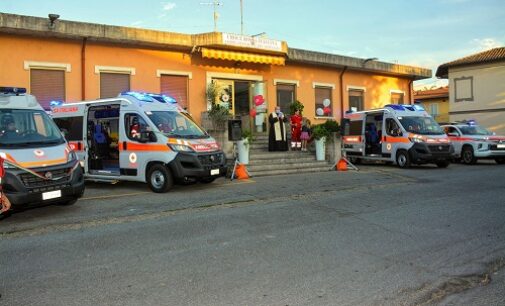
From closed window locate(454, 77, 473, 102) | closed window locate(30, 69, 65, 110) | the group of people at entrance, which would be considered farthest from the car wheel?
closed window locate(30, 69, 65, 110)

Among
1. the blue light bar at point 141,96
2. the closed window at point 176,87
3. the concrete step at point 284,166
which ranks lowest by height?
the concrete step at point 284,166

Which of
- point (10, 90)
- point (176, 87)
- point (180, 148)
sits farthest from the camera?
point (176, 87)

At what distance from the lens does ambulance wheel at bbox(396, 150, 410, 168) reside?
17.3 m

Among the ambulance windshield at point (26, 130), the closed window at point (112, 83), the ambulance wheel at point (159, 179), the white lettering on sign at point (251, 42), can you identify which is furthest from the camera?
the white lettering on sign at point (251, 42)

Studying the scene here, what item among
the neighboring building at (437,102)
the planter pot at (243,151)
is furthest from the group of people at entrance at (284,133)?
the neighboring building at (437,102)

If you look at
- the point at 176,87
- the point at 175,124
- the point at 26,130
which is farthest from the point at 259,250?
the point at 176,87

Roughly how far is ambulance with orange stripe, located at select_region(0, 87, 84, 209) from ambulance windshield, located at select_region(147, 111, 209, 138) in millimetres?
2834

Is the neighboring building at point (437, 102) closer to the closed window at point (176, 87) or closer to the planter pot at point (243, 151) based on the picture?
the closed window at point (176, 87)

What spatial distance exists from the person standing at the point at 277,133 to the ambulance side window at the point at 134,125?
22.6ft

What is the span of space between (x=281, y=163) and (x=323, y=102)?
7.48 metres

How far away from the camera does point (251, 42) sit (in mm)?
18047

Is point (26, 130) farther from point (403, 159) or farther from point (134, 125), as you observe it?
point (403, 159)

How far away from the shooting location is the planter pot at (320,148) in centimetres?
1734

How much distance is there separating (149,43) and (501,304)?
49.0 ft
